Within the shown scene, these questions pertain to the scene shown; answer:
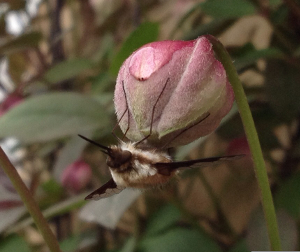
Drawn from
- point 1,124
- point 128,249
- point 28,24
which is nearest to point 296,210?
point 128,249

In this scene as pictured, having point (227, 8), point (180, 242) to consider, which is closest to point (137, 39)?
point (227, 8)

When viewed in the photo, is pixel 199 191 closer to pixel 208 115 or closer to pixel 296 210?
pixel 296 210

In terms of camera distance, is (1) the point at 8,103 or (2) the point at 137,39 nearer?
(2) the point at 137,39

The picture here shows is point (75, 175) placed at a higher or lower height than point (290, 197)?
higher

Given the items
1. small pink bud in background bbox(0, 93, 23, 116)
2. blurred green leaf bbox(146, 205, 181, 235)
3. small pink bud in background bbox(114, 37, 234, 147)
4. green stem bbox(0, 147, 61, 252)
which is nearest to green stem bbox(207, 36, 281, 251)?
small pink bud in background bbox(114, 37, 234, 147)

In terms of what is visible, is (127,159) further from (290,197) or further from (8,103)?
(8,103)

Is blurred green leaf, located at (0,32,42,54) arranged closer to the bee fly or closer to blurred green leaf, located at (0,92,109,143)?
blurred green leaf, located at (0,92,109,143)
